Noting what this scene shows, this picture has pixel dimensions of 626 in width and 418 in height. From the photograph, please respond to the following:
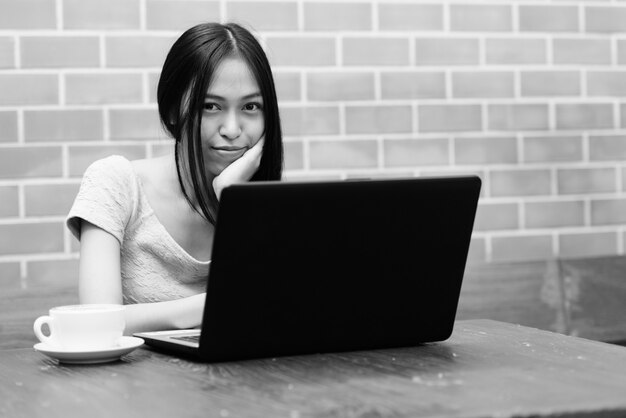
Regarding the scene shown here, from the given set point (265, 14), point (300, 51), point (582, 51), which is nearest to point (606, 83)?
point (582, 51)

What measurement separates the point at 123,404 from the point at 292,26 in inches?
74.0

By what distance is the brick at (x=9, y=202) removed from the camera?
2512 millimetres

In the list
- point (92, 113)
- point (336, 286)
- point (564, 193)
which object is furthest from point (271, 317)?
point (564, 193)

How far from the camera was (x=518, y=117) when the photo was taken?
2.93m

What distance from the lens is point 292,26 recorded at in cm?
271

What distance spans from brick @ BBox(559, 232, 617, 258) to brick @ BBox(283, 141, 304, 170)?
0.88 metres

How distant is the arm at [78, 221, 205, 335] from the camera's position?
1.56m

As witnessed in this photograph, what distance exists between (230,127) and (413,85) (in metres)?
1.04

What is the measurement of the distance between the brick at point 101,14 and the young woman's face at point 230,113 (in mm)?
745

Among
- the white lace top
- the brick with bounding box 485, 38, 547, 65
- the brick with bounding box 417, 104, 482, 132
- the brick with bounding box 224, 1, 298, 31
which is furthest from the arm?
the brick with bounding box 485, 38, 547, 65

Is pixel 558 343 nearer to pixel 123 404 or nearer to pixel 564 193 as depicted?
pixel 123 404

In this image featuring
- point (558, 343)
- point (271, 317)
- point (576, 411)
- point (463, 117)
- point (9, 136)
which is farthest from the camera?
point (463, 117)

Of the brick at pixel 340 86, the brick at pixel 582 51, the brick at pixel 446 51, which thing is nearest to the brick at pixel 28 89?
the brick at pixel 340 86

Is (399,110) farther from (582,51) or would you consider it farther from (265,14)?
(582,51)
